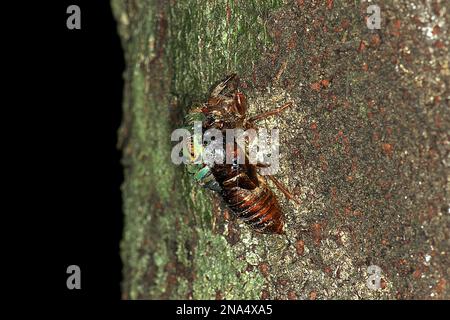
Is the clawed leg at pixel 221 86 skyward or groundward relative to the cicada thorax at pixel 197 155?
skyward

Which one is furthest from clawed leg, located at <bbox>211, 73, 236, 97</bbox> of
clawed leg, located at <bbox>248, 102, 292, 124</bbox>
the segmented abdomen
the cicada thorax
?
the segmented abdomen

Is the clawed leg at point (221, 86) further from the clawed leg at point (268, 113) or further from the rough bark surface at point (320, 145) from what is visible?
the clawed leg at point (268, 113)

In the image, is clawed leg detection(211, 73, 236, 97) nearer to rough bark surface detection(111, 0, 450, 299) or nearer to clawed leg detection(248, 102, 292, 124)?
rough bark surface detection(111, 0, 450, 299)

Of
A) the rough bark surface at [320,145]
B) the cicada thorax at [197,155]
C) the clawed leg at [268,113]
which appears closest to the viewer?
the rough bark surface at [320,145]

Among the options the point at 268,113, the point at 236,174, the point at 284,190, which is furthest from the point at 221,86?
the point at 284,190

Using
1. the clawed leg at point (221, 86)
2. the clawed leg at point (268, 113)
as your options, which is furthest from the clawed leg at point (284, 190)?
the clawed leg at point (221, 86)

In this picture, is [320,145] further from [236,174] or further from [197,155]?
[197,155]
